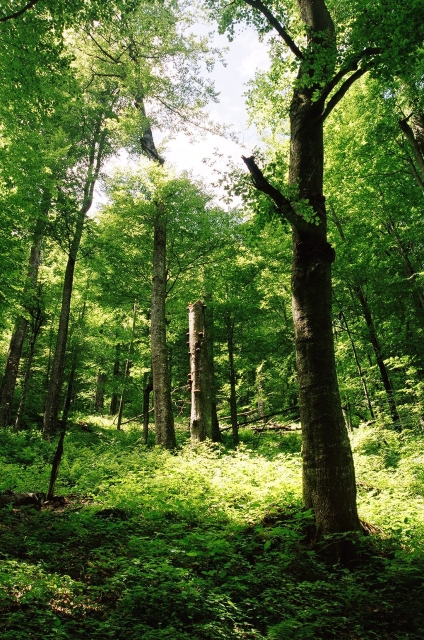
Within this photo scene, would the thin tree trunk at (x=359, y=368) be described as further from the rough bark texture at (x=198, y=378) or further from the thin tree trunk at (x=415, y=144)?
the rough bark texture at (x=198, y=378)

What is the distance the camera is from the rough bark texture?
10758 mm

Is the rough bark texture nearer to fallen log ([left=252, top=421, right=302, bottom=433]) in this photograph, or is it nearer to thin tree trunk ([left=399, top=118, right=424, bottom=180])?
thin tree trunk ([left=399, top=118, right=424, bottom=180])

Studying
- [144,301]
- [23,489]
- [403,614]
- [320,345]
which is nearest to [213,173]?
[320,345]

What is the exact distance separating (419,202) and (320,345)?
42.0ft

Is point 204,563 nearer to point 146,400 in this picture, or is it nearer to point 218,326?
point 218,326

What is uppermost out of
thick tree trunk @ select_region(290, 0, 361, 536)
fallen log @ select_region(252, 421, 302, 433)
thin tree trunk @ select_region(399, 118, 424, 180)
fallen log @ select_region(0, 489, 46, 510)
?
thin tree trunk @ select_region(399, 118, 424, 180)

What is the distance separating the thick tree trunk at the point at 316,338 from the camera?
4.64m

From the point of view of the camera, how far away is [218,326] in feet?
51.0

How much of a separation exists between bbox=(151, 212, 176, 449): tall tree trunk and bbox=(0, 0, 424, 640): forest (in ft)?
0.27

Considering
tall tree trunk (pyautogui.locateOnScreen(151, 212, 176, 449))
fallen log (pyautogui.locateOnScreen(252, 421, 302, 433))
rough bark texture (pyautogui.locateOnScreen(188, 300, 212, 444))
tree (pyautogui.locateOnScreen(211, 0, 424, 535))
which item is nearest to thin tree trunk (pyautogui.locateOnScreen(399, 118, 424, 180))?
tree (pyautogui.locateOnScreen(211, 0, 424, 535))

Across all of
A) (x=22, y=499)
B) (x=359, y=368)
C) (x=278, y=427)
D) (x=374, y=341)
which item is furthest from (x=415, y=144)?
(x=278, y=427)

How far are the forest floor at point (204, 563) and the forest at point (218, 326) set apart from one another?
3cm

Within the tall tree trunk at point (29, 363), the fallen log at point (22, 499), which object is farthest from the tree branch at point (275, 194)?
the tall tree trunk at point (29, 363)

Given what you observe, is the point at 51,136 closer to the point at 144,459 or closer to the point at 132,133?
the point at 132,133
